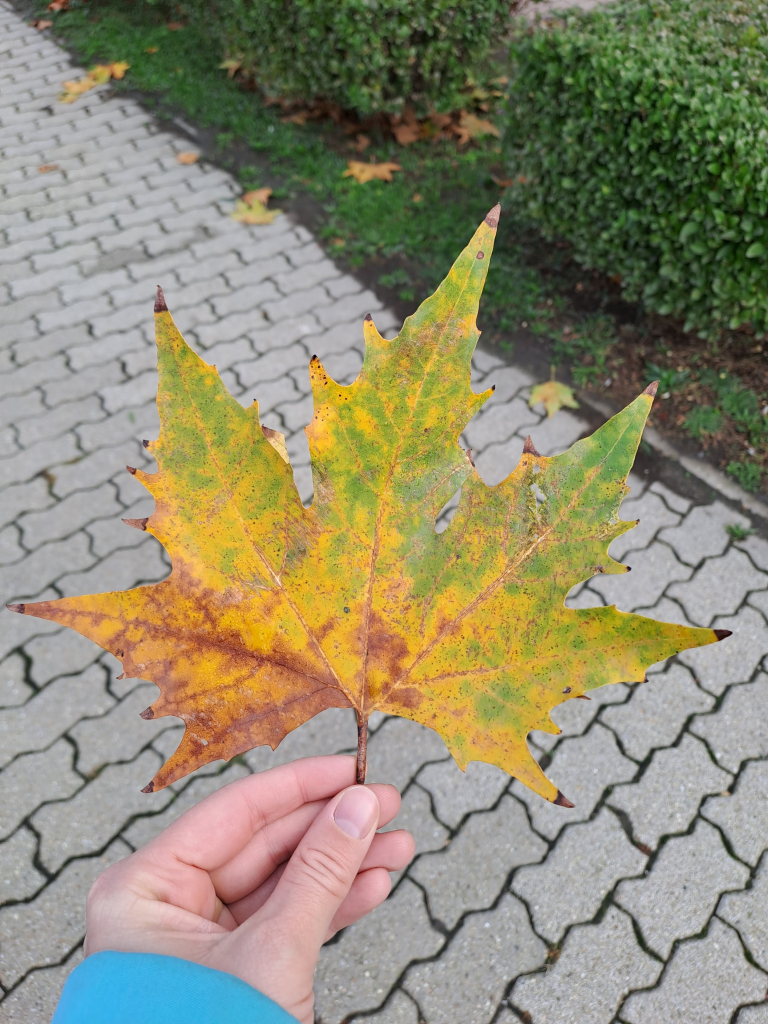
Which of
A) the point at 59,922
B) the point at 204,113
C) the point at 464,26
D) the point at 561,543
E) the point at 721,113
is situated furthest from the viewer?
the point at 204,113

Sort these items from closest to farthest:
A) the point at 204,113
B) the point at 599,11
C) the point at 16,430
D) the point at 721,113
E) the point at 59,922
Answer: the point at 59,922
the point at 721,113
the point at 16,430
the point at 599,11
the point at 204,113

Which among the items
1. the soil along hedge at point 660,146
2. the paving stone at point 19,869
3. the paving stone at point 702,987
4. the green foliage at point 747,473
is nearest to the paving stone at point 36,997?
the paving stone at point 19,869

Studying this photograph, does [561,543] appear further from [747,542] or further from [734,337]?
[734,337]

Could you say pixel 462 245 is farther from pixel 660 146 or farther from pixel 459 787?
pixel 459 787

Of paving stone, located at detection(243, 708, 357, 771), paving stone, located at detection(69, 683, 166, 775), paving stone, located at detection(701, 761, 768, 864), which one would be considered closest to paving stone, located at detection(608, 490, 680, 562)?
paving stone, located at detection(701, 761, 768, 864)

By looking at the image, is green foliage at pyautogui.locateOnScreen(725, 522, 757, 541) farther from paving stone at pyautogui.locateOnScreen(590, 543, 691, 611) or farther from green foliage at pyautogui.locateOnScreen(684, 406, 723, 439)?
green foliage at pyautogui.locateOnScreen(684, 406, 723, 439)

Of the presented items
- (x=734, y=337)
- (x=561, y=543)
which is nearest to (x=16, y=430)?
(x=561, y=543)

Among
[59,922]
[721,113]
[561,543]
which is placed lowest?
[59,922]

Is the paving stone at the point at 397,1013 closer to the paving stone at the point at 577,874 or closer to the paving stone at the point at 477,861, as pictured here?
the paving stone at the point at 477,861
